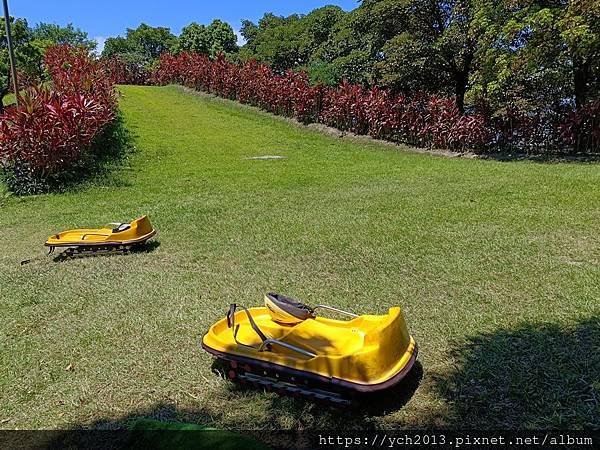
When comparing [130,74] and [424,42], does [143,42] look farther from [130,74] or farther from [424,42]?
[424,42]

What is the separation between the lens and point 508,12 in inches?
392

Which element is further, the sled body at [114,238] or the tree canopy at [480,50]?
the tree canopy at [480,50]

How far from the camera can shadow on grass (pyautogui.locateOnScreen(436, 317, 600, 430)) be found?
7.22 ft

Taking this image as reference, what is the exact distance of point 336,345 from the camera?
100.0 inches

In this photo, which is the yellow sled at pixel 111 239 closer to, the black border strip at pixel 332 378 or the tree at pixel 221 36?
the black border strip at pixel 332 378

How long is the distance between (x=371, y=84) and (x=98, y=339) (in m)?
12.0

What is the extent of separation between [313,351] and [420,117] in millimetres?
9891

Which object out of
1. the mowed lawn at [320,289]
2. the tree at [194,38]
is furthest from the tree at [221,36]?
the mowed lawn at [320,289]

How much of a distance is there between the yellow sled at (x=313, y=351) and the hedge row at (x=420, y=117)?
28.8ft

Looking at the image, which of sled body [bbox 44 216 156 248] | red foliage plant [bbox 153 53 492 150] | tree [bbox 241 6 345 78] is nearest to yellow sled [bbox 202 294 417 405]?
sled body [bbox 44 216 156 248]

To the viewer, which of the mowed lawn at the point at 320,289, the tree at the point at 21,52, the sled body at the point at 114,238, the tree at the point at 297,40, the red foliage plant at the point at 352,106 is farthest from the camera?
the tree at the point at 297,40

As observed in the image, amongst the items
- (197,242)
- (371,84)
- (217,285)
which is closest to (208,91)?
(371,84)

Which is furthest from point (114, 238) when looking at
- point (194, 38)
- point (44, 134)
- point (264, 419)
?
point (194, 38)

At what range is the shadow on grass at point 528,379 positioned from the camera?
220cm
